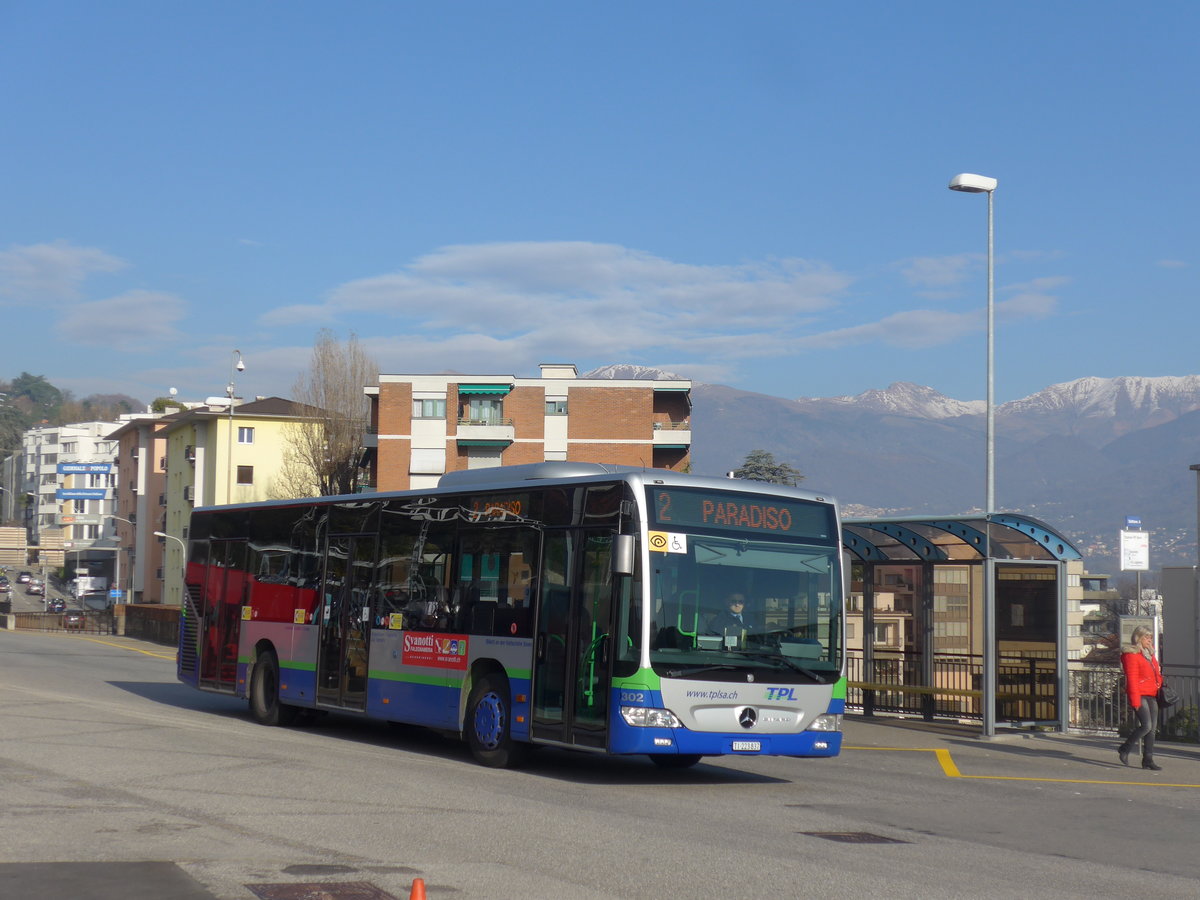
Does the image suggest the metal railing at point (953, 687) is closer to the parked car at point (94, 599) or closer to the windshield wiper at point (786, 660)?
the windshield wiper at point (786, 660)

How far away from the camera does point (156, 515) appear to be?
103 m

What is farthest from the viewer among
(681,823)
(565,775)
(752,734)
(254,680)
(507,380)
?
(507,380)

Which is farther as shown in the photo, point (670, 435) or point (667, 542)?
point (670, 435)

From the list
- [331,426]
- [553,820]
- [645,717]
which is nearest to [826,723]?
[645,717]

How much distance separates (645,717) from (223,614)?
10.1 meters

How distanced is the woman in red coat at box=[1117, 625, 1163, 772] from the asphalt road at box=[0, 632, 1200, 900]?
386 millimetres

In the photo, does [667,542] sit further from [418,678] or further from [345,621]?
[345,621]

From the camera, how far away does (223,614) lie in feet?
68.9

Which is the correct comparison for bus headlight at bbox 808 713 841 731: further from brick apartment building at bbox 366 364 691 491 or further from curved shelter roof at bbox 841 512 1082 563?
brick apartment building at bbox 366 364 691 491

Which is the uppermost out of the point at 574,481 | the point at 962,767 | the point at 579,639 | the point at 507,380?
the point at 507,380

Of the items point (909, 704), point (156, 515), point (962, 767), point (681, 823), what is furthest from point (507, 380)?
point (681, 823)

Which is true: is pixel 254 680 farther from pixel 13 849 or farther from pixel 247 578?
pixel 13 849

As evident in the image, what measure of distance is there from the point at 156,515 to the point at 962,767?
93.6 meters

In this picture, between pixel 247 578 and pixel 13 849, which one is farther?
pixel 247 578
